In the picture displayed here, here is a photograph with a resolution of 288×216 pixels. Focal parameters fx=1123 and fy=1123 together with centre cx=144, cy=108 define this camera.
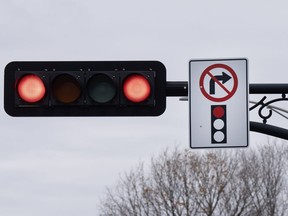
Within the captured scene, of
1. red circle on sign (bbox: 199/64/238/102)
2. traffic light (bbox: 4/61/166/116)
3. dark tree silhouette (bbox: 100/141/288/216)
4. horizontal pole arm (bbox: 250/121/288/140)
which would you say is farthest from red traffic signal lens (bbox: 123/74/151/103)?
dark tree silhouette (bbox: 100/141/288/216)

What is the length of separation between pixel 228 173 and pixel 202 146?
4724 cm

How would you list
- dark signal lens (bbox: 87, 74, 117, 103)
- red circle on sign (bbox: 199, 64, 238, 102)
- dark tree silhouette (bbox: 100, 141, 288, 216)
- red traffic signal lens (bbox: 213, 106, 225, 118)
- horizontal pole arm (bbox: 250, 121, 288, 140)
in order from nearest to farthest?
1. dark signal lens (bbox: 87, 74, 117, 103)
2. red circle on sign (bbox: 199, 64, 238, 102)
3. red traffic signal lens (bbox: 213, 106, 225, 118)
4. horizontal pole arm (bbox: 250, 121, 288, 140)
5. dark tree silhouette (bbox: 100, 141, 288, 216)

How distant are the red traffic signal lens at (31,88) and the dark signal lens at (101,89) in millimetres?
474

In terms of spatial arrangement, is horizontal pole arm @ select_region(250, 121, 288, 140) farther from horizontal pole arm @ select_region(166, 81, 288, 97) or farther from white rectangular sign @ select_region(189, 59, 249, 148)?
white rectangular sign @ select_region(189, 59, 249, 148)

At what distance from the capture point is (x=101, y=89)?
1110 cm

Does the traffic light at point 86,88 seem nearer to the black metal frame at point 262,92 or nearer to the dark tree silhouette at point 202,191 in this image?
the black metal frame at point 262,92

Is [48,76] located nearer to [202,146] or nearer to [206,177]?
[202,146]

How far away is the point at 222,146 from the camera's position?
1147 centimetres

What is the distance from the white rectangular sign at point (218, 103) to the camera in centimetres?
1148

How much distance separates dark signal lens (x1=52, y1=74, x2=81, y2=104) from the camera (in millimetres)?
11031

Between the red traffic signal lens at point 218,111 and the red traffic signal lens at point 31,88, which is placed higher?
the red traffic signal lens at point 31,88

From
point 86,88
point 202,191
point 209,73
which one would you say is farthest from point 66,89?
point 202,191

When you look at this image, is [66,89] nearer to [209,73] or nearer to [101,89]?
[101,89]

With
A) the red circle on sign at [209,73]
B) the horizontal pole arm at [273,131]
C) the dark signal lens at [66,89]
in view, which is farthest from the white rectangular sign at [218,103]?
the dark signal lens at [66,89]
